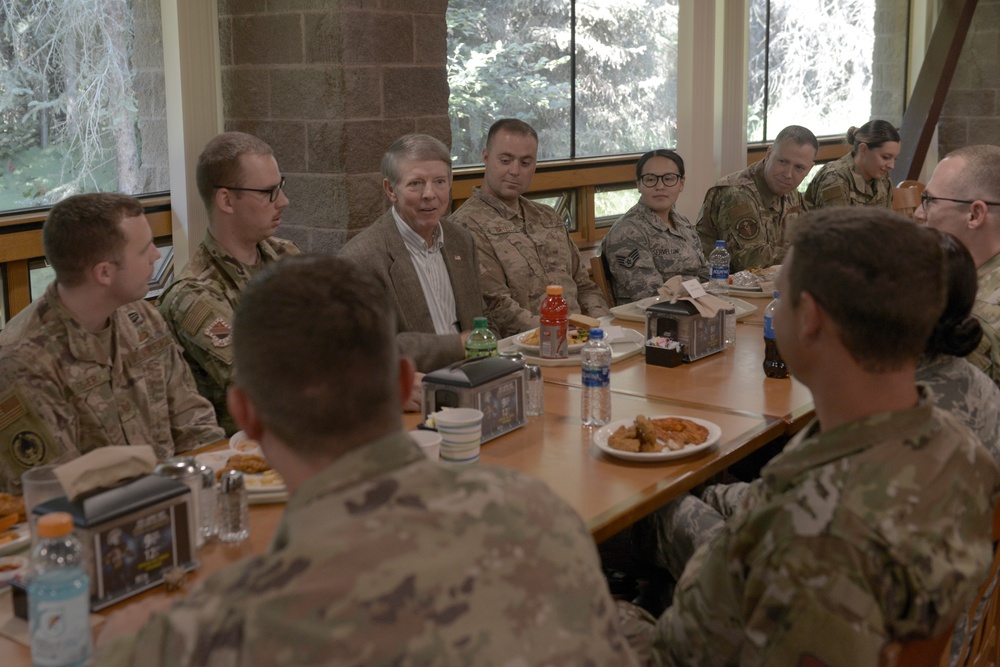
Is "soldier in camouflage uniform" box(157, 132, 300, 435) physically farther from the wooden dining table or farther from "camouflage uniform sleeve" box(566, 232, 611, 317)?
"camouflage uniform sleeve" box(566, 232, 611, 317)

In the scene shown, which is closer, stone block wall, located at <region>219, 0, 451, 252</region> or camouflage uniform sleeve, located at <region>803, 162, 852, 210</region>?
stone block wall, located at <region>219, 0, 451, 252</region>

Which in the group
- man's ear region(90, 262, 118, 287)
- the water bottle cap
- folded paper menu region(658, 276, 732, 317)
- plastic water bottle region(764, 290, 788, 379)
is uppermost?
man's ear region(90, 262, 118, 287)

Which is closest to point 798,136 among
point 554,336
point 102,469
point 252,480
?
point 554,336

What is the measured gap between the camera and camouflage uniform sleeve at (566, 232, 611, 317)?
15.0 ft

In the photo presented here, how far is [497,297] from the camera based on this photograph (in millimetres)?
4133

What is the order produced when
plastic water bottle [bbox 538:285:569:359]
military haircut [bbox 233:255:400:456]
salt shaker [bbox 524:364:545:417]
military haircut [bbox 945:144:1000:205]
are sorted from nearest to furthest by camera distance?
military haircut [bbox 233:255:400:456], salt shaker [bbox 524:364:545:417], plastic water bottle [bbox 538:285:569:359], military haircut [bbox 945:144:1000:205]

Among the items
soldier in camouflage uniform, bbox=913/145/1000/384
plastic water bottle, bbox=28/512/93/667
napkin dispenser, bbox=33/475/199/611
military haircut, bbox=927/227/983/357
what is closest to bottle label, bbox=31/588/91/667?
plastic water bottle, bbox=28/512/93/667

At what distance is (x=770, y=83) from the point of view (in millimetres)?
8148

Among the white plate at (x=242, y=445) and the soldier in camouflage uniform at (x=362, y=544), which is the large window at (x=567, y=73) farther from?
the soldier in camouflage uniform at (x=362, y=544)

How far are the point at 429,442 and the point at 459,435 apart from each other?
121mm

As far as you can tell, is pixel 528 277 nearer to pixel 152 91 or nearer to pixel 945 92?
pixel 152 91

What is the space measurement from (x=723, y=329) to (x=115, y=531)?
2268 millimetres

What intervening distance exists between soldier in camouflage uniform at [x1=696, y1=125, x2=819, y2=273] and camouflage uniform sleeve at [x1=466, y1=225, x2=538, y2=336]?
1.72 meters

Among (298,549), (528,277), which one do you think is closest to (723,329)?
(528,277)
